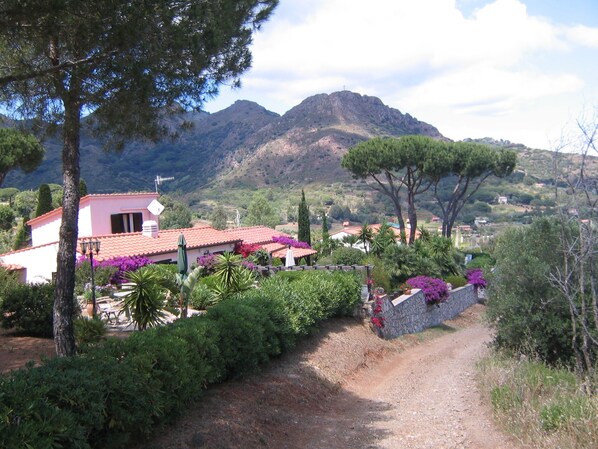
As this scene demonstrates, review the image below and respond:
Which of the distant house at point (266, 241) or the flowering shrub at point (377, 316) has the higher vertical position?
the distant house at point (266, 241)

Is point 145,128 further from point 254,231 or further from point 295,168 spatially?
point 295,168

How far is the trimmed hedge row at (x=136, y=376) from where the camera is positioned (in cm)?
428

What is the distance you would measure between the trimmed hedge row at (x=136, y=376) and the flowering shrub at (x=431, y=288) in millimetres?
14127

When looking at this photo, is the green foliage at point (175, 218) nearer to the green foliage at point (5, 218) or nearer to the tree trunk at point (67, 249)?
the green foliage at point (5, 218)

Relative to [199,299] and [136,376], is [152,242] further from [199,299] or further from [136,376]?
[136,376]

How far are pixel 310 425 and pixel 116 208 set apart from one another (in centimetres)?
2193

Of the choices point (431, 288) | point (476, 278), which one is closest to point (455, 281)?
point (476, 278)

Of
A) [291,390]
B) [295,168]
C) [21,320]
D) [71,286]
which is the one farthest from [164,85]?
[295,168]

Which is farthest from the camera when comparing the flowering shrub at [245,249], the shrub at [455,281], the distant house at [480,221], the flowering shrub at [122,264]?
the distant house at [480,221]

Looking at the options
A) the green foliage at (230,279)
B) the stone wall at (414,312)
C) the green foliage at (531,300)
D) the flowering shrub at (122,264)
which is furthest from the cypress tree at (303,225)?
the green foliage at (531,300)

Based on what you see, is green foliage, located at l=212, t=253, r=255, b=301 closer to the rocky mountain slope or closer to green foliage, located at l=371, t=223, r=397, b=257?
green foliage, located at l=371, t=223, r=397, b=257

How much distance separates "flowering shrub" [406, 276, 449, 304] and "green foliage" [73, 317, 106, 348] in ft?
53.0

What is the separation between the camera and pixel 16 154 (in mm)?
22594

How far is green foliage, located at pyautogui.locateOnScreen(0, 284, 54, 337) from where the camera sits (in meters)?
11.4
